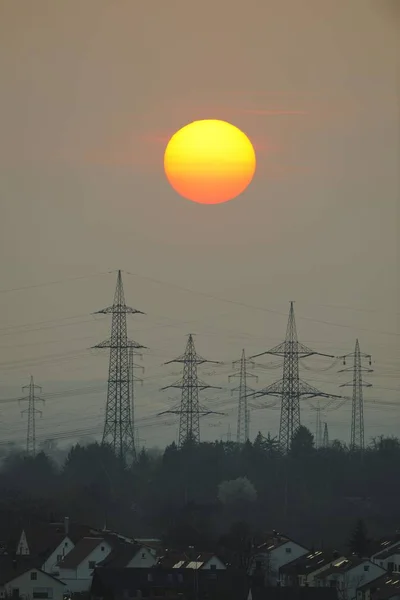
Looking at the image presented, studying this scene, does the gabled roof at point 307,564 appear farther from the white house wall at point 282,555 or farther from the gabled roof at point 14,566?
the gabled roof at point 14,566

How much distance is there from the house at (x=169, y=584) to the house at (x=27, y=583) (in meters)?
1.21

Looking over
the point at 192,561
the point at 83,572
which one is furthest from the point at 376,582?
the point at 83,572

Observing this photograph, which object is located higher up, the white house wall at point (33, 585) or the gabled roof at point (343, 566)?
the gabled roof at point (343, 566)

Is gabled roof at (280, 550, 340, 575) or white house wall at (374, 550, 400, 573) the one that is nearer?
gabled roof at (280, 550, 340, 575)

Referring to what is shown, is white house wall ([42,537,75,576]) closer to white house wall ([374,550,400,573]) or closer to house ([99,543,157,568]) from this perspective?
house ([99,543,157,568])

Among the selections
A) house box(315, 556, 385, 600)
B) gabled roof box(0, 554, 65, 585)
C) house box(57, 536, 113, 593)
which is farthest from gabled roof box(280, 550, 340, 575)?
gabled roof box(0, 554, 65, 585)

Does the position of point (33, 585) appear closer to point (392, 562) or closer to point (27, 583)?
point (27, 583)

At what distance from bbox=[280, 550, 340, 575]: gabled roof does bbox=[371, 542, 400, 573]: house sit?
1.14 m

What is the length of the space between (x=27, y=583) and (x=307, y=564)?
25.6 feet

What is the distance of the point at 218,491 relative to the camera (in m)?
57.1

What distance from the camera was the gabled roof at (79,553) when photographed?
1594 inches

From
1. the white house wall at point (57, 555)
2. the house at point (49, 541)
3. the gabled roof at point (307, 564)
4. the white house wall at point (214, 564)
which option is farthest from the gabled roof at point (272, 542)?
the white house wall at point (57, 555)

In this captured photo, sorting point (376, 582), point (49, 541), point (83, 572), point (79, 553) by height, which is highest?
point (49, 541)

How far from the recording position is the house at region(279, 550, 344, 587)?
39656 millimetres
